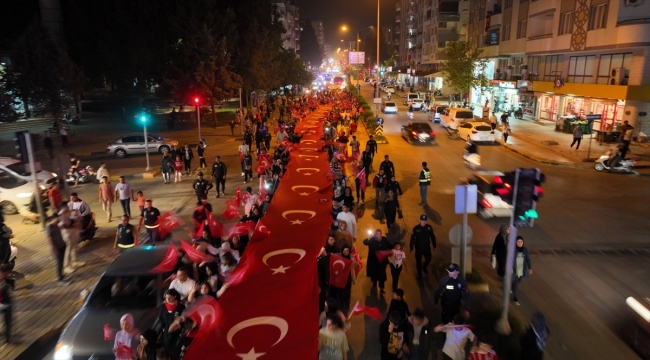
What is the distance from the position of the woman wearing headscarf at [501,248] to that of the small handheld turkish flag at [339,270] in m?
3.51

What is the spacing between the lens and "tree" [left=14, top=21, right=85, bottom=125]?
1288 inches

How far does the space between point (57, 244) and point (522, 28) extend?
44.6 metres

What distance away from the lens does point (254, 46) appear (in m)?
46.8

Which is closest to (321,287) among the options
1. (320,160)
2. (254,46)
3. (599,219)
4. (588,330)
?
(588,330)

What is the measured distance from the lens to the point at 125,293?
8125 mm

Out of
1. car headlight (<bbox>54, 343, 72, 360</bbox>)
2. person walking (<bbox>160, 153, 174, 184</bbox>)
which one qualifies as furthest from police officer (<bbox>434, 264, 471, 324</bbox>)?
person walking (<bbox>160, 153, 174, 184</bbox>)

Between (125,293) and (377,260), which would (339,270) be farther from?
(125,293)

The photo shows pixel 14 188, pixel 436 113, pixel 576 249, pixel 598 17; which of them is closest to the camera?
pixel 576 249

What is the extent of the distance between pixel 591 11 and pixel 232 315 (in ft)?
110

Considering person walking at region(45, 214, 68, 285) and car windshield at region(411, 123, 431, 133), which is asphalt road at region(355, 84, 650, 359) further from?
car windshield at region(411, 123, 431, 133)

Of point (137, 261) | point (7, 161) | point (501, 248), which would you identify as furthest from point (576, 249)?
point (7, 161)

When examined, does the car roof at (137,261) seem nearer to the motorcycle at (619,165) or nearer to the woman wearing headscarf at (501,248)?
the woman wearing headscarf at (501,248)

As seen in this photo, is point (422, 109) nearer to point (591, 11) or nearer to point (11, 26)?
point (591, 11)

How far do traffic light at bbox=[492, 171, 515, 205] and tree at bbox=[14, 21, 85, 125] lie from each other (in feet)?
111
